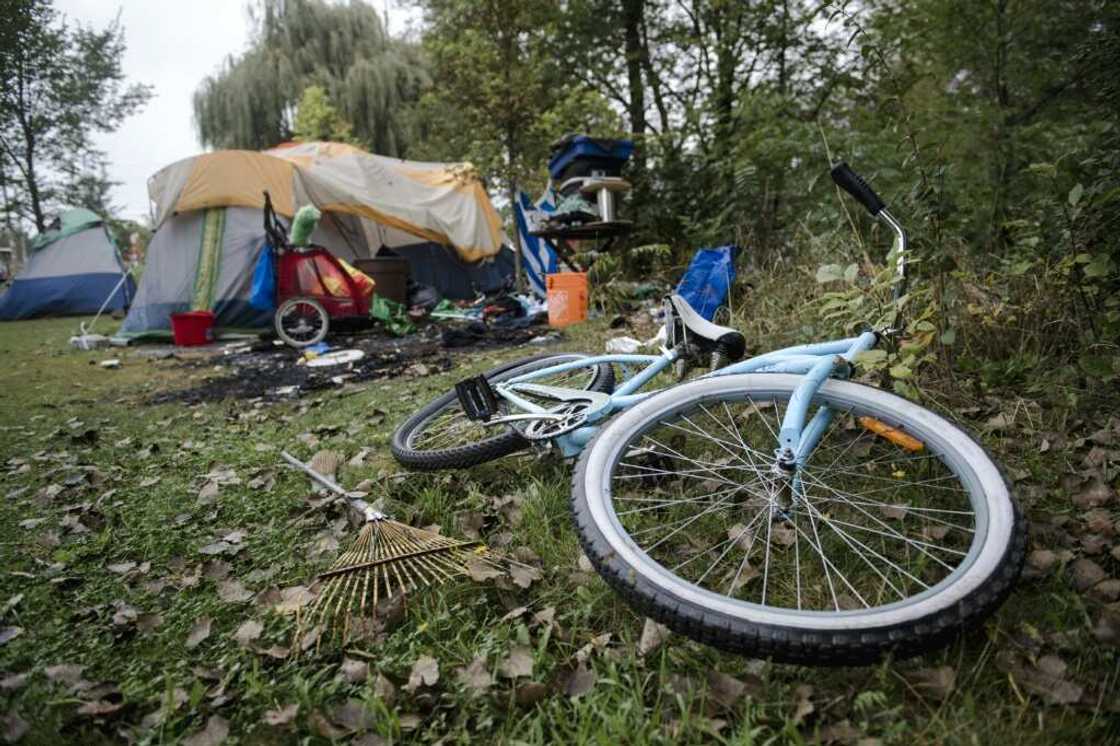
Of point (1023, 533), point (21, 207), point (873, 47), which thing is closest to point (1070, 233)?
point (873, 47)

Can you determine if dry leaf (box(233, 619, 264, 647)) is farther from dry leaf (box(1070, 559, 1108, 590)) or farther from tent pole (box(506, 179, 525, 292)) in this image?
tent pole (box(506, 179, 525, 292))

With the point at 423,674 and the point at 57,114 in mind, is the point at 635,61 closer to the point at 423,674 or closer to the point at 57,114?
the point at 423,674

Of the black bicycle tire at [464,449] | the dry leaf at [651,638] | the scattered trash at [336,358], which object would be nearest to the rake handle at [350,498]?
the black bicycle tire at [464,449]

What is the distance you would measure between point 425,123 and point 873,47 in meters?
12.5

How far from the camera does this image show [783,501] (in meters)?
1.74

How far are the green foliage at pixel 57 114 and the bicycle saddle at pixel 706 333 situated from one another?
16.1 metres

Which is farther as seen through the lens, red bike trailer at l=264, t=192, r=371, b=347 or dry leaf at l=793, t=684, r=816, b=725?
red bike trailer at l=264, t=192, r=371, b=347

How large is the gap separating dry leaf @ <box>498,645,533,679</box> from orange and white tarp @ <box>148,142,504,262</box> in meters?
7.65

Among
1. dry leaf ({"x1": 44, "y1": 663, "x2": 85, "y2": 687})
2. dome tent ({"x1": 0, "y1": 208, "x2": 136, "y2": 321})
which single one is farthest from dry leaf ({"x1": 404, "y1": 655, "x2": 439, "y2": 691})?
dome tent ({"x1": 0, "y1": 208, "x2": 136, "y2": 321})

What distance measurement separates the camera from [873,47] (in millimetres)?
2234

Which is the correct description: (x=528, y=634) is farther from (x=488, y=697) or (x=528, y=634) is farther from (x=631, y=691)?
(x=631, y=691)

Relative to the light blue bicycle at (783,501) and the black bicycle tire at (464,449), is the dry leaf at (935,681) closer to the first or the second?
the light blue bicycle at (783,501)

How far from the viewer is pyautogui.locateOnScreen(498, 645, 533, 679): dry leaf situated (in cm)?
137

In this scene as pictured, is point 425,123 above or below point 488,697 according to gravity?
above
